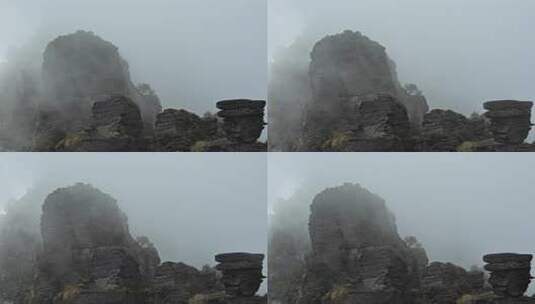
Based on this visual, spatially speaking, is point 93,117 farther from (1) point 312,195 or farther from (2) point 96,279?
(1) point 312,195

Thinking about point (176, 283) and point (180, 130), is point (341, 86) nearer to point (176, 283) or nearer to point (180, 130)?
point (180, 130)

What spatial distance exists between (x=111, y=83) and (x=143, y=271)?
876mm

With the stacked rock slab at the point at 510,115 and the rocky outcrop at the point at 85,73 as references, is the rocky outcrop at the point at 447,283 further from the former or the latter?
the rocky outcrop at the point at 85,73

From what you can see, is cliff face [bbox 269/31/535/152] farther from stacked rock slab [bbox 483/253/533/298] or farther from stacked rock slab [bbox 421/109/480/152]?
stacked rock slab [bbox 483/253/533/298]

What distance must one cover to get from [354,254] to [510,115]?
0.95 m

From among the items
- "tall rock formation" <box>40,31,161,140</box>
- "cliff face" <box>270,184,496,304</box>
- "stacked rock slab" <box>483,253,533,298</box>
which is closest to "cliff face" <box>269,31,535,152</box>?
"cliff face" <box>270,184,496,304</box>

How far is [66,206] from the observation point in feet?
13.0

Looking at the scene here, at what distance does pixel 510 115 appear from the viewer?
156 inches

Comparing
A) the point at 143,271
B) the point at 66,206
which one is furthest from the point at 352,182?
the point at 66,206

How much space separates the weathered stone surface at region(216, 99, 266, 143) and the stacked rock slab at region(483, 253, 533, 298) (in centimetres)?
120

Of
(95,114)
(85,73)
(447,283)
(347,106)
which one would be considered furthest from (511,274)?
(85,73)

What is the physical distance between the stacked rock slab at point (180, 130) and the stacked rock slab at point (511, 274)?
4.58 ft

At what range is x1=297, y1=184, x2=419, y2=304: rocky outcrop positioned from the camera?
4.00 meters

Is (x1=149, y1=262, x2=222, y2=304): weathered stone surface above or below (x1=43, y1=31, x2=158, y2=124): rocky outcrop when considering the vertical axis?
below
